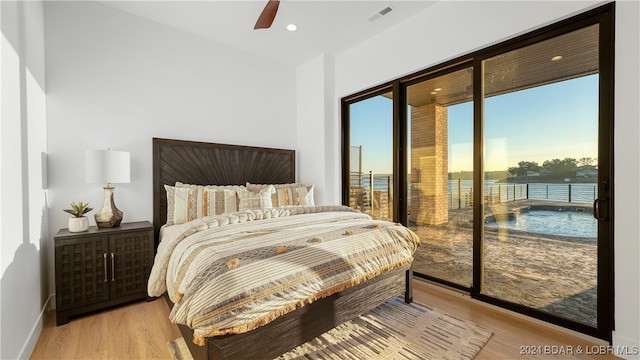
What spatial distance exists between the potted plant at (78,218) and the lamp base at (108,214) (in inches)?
3.7

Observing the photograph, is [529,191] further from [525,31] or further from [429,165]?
[525,31]

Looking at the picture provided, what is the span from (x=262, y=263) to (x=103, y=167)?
1.85m

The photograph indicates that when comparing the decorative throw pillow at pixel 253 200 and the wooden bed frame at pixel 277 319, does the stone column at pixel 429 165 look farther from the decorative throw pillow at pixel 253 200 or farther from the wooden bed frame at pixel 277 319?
the decorative throw pillow at pixel 253 200

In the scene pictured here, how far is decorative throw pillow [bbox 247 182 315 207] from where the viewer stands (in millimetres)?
3124

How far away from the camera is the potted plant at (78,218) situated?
7.22ft

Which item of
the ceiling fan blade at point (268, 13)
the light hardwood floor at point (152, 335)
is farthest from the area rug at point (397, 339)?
the ceiling fan blade at point (268, 13)

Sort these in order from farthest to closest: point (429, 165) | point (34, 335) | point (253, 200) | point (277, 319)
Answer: point (429, 165) → point (253, 200) → point (34, 335) → point (277, 319)

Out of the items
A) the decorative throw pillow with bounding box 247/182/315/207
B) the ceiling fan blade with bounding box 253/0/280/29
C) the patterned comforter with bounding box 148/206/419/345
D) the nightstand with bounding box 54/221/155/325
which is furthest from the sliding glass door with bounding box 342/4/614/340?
the nightstand with bounding box 54/221/155/325

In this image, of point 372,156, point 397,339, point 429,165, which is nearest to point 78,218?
point 397,339

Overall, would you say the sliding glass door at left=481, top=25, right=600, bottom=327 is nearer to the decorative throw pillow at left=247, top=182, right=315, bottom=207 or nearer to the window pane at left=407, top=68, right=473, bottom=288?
the window pane at left=407, top=68, right=473, bottom=288

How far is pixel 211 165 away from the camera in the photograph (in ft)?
10.5

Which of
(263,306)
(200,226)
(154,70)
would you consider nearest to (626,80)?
(263,306)

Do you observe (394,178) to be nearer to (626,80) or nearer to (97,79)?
(626,80)

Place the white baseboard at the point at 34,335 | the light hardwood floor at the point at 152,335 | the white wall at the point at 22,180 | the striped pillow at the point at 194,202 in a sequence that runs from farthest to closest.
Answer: the striped pillow at the point at 194,202 → the light hardwood floor at the point at 152,335 → the white baseboard at the point at 34,335 → the white wall at the point at 22,180
